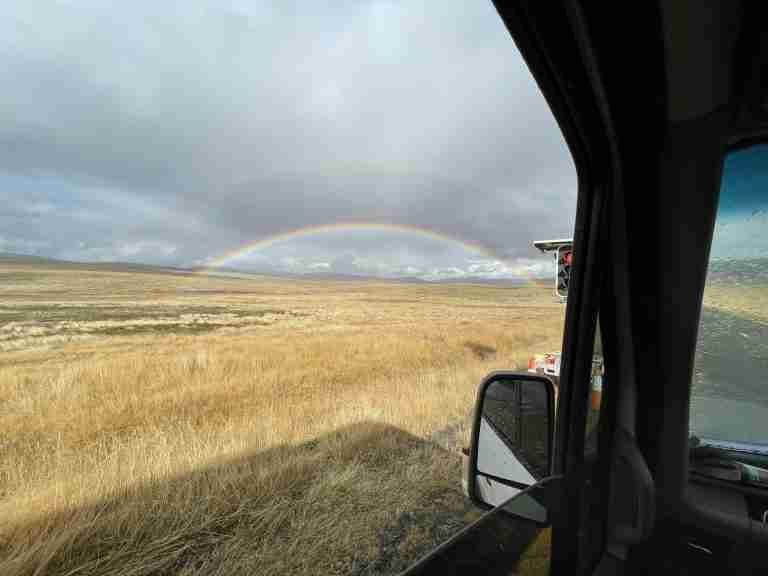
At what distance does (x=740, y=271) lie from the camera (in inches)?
57.8

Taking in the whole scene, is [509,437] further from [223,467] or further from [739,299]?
[223,467]

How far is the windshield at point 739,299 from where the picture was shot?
56.6 inches

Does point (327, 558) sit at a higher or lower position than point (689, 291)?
lower

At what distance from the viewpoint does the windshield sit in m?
1.44

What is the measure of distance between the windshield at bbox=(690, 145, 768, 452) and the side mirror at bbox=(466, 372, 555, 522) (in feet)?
1.88

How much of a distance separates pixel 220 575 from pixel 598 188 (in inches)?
138

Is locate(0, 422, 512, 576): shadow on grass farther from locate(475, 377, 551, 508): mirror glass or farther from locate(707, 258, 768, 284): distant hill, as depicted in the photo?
locate(707, 258, 768, 284): distant hill

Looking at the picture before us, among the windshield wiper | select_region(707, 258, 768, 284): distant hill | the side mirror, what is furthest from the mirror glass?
select_region(707, 258, 768, 284): distant hill

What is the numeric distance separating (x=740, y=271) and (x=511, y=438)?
3.75 ft

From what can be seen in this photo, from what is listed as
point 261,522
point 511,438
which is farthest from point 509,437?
point 261,522

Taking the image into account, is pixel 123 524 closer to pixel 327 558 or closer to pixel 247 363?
pixel 327 558

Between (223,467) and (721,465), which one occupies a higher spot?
(721,465)

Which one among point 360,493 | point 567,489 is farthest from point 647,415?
point 360,493

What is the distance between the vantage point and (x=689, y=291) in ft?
4.54
